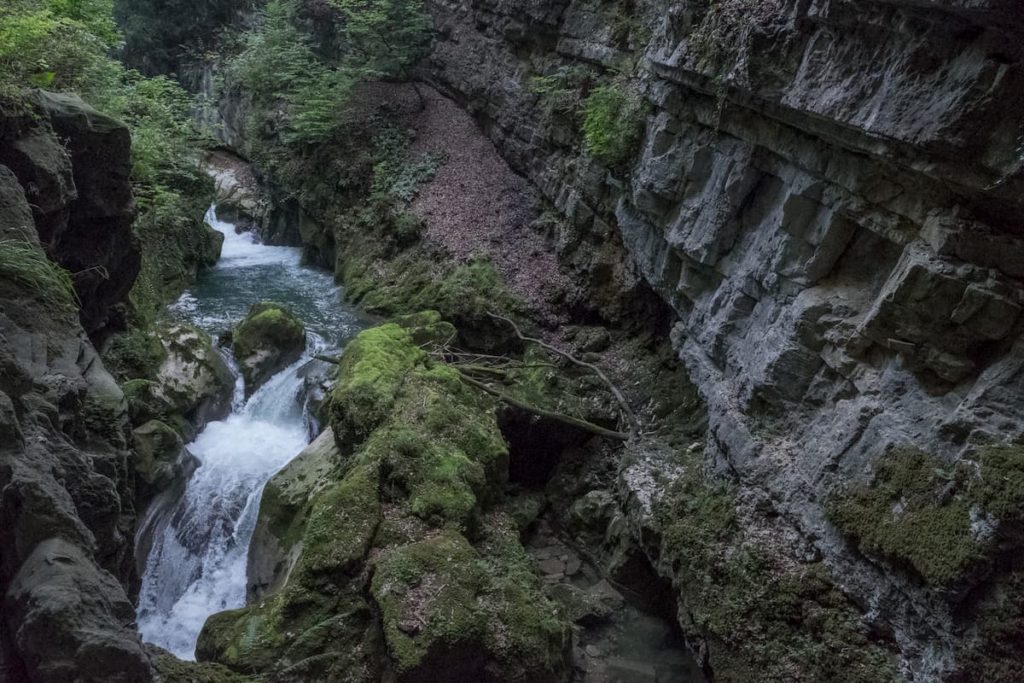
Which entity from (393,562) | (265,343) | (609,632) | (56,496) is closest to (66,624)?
(56,496)

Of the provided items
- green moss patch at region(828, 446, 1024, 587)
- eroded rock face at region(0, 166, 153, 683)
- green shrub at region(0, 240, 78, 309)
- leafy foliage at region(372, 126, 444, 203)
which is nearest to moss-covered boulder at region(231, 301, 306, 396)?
eroded rock face at region(0, 166, 153, 683)

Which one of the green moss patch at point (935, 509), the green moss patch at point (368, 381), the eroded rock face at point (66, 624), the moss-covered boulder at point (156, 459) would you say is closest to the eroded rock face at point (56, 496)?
the eroded rock face at point (66, 624)

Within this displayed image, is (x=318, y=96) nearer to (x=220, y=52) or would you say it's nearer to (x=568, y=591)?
(x=220, y=52)

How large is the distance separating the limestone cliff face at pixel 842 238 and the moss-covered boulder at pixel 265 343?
24.8ft

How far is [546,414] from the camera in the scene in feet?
35.1

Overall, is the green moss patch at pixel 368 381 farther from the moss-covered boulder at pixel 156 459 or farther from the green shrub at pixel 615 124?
the green shrub at pixel 615 124

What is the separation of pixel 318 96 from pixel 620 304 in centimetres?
1365

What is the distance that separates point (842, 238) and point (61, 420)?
7.80m

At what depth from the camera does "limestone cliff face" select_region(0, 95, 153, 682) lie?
387 centimetres

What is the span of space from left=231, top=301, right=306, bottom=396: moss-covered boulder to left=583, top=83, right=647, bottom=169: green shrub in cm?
732

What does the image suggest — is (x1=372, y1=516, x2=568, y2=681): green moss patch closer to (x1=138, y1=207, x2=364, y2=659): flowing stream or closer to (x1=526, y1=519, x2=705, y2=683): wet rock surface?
(x1=526, y1=519, x2=705, y2=683): wet rock surface

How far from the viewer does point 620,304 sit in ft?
40.6

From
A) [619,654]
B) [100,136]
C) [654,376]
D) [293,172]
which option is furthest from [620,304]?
[293,172]

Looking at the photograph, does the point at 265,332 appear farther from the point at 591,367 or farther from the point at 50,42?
the point at 591,367
